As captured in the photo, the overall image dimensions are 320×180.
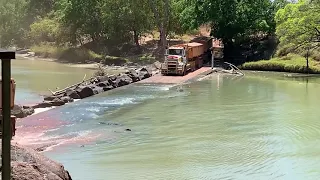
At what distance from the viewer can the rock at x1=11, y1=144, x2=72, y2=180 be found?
841 centimetres

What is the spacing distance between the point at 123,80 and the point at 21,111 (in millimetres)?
12705

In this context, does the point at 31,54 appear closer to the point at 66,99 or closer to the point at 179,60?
the point at 179,60

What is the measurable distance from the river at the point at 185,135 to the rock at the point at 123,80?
7.59 ft

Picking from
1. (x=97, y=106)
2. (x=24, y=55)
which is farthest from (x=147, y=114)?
(x=24, y=55)

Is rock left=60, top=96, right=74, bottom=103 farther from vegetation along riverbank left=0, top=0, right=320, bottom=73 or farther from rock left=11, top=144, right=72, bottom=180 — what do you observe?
vegetation along riverbank left=0, top=0, right=320, bottom=73

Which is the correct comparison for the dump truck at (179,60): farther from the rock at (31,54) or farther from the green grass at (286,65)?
the rock at (31,54)

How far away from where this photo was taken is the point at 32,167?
8820mm

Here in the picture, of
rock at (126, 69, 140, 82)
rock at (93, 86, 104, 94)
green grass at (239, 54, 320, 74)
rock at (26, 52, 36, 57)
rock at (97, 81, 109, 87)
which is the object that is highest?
rock at (26, 52, 36, 57)

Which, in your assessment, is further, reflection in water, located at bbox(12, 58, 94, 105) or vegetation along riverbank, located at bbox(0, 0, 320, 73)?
vegetation along riverbank, located at bbox(0, 0, 320, 73)

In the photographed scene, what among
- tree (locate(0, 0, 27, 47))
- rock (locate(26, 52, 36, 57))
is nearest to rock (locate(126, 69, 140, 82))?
rock (locate(26, 52, 36, 57))

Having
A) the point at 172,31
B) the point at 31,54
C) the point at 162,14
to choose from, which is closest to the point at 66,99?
the point at 162,14

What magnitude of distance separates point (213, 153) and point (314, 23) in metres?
26.0

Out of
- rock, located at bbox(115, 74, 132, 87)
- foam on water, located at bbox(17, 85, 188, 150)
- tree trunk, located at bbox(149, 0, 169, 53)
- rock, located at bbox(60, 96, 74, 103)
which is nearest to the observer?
foam on water, located at bbox(17, 85, 188, 150)

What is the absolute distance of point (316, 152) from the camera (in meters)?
15.8
